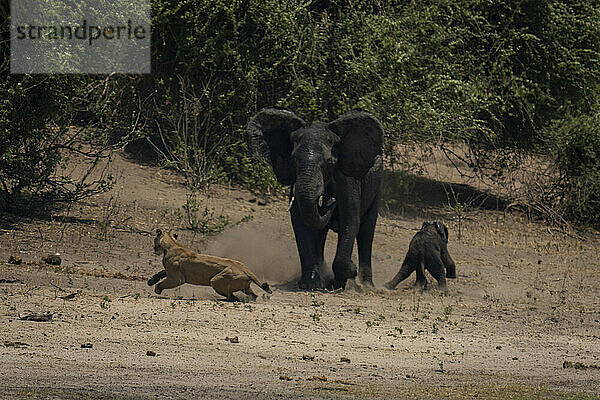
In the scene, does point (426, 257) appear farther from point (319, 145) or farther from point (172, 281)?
point (172, 281)

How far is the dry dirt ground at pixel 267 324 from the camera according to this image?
7105 mm

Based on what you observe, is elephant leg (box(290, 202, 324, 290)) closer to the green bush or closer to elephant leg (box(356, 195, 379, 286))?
elephant leg (box(356, 195, 379, 286))

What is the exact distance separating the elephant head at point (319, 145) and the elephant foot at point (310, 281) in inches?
22.8

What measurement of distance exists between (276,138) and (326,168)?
1.02 m

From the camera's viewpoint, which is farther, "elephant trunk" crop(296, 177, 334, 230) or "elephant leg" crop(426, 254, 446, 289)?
"elephant leg" crop(426, 254, 446, 289)

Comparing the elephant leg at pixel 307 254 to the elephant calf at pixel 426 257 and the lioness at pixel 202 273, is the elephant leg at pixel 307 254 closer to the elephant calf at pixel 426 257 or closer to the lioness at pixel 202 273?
the elephant calf at pixel 426 257

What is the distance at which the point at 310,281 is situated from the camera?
1195 centimetres

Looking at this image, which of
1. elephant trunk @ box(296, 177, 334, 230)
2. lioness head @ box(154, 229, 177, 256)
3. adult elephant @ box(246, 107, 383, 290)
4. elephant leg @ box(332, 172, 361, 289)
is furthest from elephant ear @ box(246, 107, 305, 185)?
lioness head @ box(154, 229, 177, 256)

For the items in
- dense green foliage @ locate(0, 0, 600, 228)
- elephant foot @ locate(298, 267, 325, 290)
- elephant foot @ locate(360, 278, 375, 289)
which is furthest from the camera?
dense green foliage @ locate(0, 0, 600, 228)

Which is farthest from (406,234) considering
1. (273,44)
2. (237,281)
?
(237,281)

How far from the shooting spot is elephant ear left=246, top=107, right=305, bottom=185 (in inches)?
492

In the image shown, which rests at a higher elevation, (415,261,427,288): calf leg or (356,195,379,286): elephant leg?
(356,195,379,286): elephant leg

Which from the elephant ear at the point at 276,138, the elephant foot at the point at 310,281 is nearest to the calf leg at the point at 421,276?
the elephant foot at the point at 310,281

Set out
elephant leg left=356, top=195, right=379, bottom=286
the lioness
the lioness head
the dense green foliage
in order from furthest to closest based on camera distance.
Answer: the dense green foliage → elephant leg left=356, top=195, right=379, bottom=286 → the lioness head → the lioness
